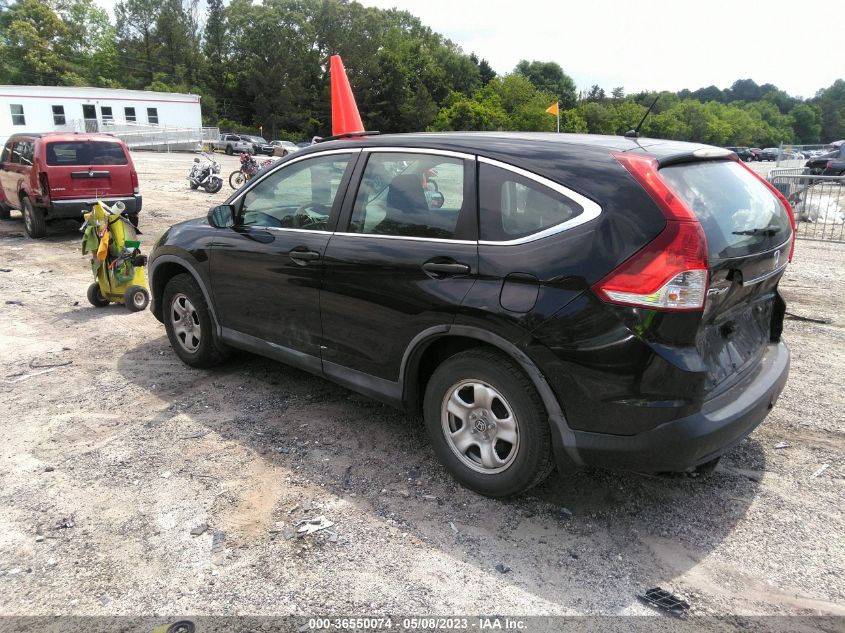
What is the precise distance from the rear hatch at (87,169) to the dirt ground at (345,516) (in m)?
7.05

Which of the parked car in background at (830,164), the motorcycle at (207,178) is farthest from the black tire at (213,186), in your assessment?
the parked car in background at (830,164)

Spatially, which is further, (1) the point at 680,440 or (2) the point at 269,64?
(2) the point at 269,64

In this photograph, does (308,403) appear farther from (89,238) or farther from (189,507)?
(89,238)

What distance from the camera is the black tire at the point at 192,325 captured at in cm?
489

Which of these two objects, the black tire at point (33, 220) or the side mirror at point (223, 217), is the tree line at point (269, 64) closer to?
the black tire at point (33, 220)

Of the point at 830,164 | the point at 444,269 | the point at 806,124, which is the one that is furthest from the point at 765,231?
the point at 806,124

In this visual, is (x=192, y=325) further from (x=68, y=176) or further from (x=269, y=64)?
(x=269, y=64)

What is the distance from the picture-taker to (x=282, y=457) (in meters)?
3.79

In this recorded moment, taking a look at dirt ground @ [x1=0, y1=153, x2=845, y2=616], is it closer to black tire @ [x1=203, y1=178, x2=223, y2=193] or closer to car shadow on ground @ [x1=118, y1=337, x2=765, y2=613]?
car shadow on ground @ [x1=118, y1=337, x2=765, y2=613]

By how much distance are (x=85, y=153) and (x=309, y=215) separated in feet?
29.4

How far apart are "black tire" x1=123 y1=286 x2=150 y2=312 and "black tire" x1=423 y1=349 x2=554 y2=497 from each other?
15.9 ft

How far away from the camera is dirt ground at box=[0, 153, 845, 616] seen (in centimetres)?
267

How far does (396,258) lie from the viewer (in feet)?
11.3

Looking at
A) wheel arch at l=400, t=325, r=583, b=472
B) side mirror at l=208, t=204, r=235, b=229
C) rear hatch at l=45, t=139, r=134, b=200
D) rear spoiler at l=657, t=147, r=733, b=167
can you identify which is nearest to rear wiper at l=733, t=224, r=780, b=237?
rear spoiler at l=657, t=147, r=733, b=167
